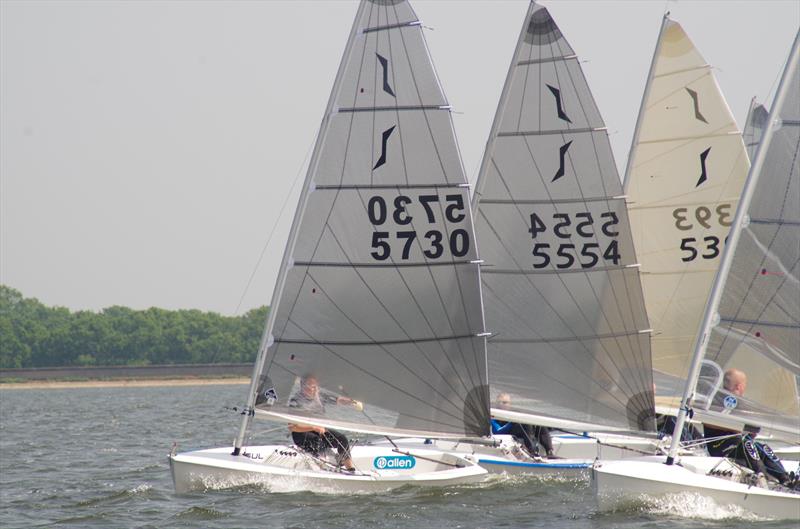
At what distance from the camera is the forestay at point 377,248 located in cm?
1756

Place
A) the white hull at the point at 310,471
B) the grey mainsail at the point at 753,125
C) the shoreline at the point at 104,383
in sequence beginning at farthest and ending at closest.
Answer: the shoreline at the point at 104,383 < the grey mainsail at the point at 753,125 < the white hull at the point at 310,471

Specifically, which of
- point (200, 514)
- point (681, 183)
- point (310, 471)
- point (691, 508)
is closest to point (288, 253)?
point (310, 471)

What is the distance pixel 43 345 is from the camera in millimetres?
117875

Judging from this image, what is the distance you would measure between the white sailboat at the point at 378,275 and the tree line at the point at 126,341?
3893 inches

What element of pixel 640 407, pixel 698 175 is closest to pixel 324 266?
pixel 640 407

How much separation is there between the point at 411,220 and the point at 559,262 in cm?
328

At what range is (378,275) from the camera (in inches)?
699

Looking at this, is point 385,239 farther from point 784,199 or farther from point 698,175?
point 698,175

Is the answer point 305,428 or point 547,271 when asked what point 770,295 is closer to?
point 547,271

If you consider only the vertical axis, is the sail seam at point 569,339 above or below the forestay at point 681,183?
below

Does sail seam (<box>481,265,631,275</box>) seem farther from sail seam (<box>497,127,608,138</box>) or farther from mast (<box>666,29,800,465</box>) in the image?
mast (<box>666,29,800,465</box>)

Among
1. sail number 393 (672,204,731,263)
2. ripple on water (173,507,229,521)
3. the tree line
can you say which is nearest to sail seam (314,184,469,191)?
ripple on water (173,507,229,521)

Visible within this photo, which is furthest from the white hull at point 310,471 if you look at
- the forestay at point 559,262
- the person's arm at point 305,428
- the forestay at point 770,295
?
the forestay at point 770,295

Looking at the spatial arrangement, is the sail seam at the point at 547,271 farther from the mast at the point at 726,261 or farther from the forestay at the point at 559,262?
the mast at the point at 726,261
